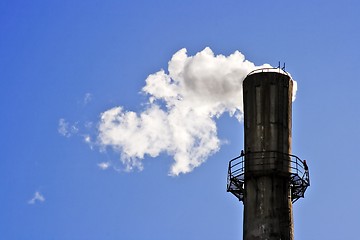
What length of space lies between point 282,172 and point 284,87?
4.95m

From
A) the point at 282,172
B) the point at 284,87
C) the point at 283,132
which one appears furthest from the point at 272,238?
the point at 284,87

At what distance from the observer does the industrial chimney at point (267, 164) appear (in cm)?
3378

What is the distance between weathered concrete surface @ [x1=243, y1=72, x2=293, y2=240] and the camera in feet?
111

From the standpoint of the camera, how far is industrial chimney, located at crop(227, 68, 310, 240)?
111 ft

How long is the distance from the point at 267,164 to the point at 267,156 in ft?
1.47

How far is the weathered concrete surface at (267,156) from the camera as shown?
33719 mm

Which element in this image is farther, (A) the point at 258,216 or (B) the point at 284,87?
(B) the point at 284,87

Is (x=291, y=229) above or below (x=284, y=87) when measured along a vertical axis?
below

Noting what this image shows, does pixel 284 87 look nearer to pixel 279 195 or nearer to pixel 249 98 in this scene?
pixel 249 98

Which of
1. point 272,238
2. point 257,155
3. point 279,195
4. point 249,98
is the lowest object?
point 272,238

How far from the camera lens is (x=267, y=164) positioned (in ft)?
114

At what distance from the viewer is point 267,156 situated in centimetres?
3494

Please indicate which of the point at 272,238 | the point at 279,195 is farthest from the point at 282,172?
the point at 272,238

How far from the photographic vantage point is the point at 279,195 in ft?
113
